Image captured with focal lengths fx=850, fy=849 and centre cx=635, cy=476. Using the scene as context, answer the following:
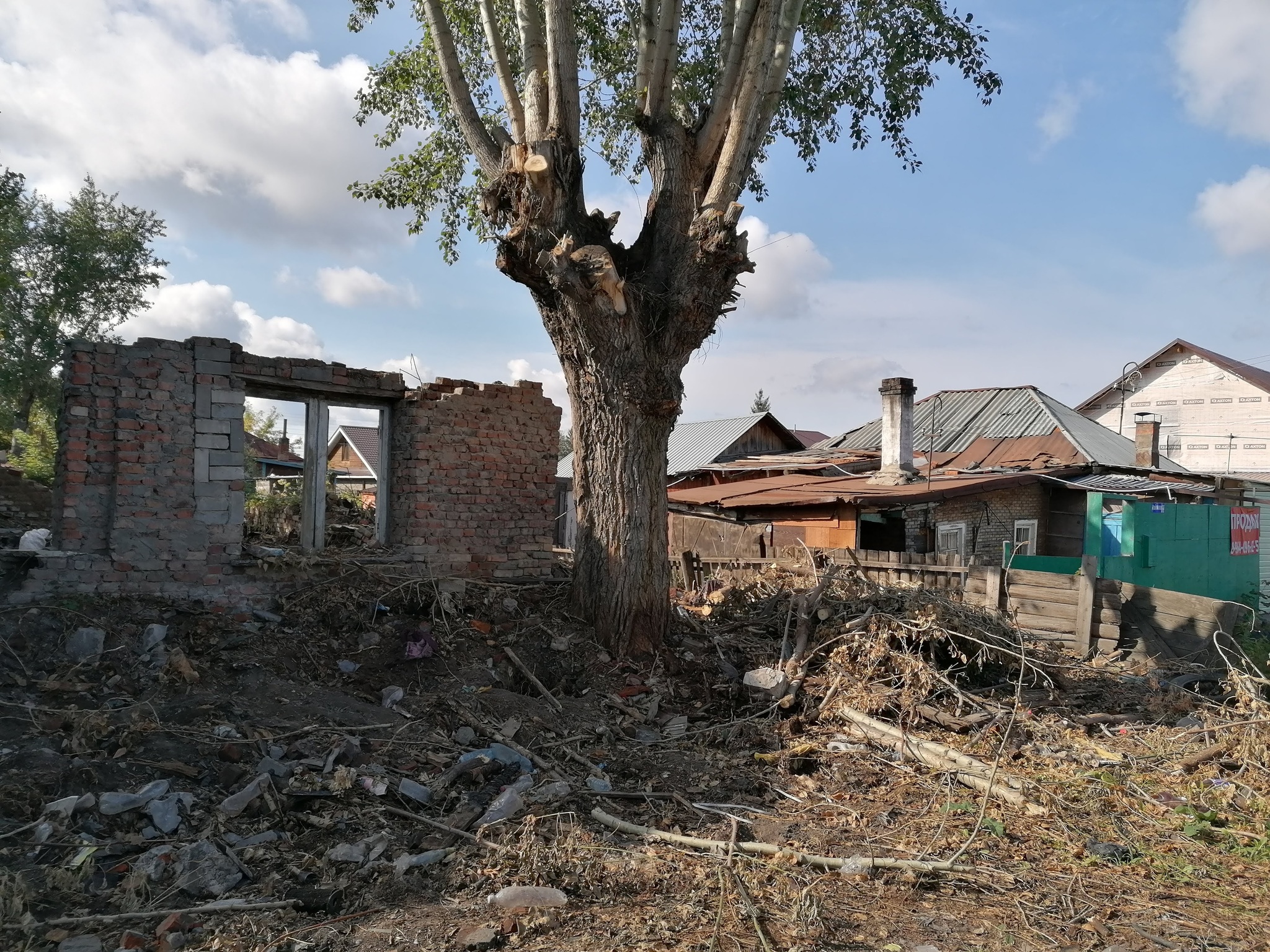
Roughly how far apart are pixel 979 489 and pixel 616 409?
888 cm

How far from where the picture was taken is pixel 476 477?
8508mm

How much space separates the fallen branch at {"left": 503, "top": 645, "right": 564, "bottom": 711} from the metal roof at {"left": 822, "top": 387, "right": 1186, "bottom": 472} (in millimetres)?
13816

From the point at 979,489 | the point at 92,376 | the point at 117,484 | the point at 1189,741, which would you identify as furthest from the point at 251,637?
the point at 979,489

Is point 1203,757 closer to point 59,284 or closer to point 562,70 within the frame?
point 562,70

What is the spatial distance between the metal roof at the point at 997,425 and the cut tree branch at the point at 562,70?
529 inches

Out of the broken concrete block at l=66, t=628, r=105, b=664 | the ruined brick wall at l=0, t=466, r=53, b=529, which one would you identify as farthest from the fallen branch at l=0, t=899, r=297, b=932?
the ruined brick wall at l=0, t=466, r=53, b=529

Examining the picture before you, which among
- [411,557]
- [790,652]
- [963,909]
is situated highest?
[411,557]

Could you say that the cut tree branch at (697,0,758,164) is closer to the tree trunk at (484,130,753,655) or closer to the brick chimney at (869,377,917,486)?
the tree trunk at (484,130,753,655)

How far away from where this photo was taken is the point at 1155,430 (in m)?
19.7

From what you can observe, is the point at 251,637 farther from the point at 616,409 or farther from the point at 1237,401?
the point at 1237,401

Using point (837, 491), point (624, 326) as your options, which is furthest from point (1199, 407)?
point (624, 326)

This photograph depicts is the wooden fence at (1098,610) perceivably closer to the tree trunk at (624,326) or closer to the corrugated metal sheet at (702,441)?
the tree trunk at (624,326)

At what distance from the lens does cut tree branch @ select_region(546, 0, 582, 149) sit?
700 cm

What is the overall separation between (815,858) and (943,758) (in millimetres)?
1846
